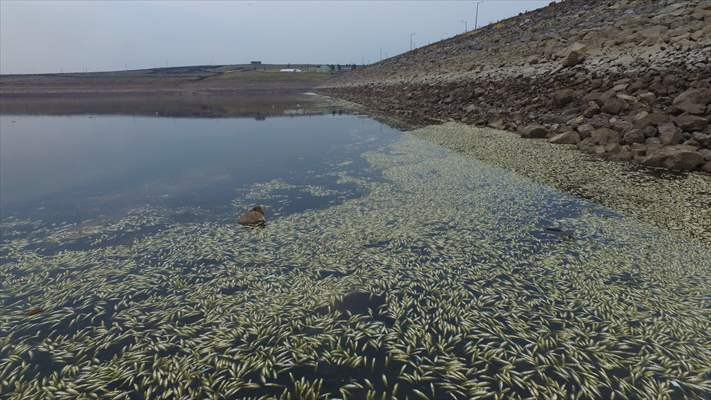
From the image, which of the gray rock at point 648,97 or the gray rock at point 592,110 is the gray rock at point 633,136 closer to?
the gray rock at point 648,97

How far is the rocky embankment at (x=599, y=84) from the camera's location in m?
20.7

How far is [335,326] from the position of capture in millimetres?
8289

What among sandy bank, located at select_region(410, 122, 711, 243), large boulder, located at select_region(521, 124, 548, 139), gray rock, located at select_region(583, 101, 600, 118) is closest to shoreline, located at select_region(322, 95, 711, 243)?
sandy bank, located at select_region(410, 122, 711, 243)

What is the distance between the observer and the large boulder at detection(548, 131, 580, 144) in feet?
80.4

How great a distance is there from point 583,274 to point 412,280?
15.8ft

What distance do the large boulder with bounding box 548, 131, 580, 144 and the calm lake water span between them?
8.96 meters

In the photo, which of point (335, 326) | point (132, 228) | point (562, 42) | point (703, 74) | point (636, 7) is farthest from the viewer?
point (562, 42)

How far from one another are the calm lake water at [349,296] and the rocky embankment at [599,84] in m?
9.01

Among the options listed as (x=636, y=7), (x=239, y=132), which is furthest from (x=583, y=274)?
(x=636, y=7)

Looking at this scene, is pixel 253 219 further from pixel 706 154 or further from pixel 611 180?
pixel 706 154

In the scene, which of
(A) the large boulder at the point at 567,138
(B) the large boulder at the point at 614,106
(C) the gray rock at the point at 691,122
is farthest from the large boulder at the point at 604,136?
(C) the gray rock at the point at 691,122

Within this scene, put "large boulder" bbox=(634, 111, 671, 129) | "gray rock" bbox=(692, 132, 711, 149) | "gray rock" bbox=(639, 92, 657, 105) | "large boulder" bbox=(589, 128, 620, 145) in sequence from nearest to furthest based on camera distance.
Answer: "gray rock" bbox=(692, 132, 711, 149), "large boulder" bbox=(634, 111, 671, 129), "large boulder" bbox=(589, 128, 620, 145), "gray rock" bbox=(639, 92, 657, 105)

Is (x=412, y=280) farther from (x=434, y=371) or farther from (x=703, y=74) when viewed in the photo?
(x=703, y=74)

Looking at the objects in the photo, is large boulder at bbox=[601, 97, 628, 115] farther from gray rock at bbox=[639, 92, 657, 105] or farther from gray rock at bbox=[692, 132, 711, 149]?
gray rock at bbox=[692, 132, 711, 149]
